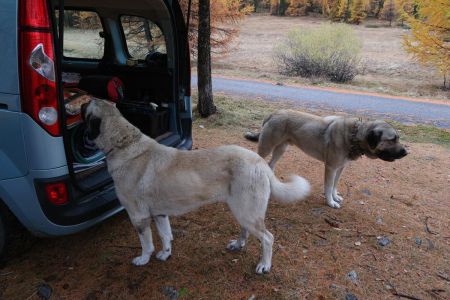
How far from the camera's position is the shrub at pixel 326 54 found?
20.1 metres

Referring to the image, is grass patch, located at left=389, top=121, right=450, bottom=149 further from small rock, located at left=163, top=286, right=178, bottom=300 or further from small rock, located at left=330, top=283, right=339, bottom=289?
small rock, located at left=163, top=286, right=178, bottom=300

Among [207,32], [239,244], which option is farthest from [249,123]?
[239,244]

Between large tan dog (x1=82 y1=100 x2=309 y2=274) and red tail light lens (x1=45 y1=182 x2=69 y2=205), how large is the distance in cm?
38

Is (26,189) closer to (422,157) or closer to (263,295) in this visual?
(263,295)

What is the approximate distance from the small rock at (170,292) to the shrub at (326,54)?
1893cm

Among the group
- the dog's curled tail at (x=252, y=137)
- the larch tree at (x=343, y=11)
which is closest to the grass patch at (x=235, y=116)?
the dog's curled tail at (x=252, y=137)

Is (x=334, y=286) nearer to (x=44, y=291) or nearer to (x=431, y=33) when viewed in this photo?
(x=44, y=291)

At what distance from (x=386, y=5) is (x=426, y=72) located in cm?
3995

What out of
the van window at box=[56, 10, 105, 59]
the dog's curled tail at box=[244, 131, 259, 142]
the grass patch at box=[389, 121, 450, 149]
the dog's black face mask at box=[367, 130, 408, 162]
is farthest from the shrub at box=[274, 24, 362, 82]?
the dog's black face mask at box=[367, 130, 408, 162]

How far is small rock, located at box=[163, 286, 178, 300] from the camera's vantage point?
2.74m

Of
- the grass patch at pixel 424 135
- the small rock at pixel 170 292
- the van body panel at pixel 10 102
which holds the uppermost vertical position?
the van body panel at pixel 10 102

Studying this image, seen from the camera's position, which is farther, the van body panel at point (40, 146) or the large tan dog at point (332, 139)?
the large tan dog at point (332, 139)

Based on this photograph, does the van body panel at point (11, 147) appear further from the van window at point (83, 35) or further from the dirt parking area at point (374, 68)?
the dirt parking area at point (374, 68)

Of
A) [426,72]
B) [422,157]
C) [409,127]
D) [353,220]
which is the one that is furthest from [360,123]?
[426,72]
